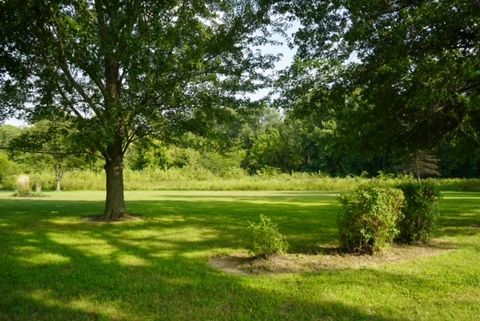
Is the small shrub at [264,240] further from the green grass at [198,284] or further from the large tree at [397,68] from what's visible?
the large tree at [397,68]

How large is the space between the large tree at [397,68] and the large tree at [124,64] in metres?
1.94

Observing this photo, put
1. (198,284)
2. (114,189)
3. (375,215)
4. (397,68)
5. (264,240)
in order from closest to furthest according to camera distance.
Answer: (198,284) < (264,240) < (375,215) < (397,68) < (114,189)

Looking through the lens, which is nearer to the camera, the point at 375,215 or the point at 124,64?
the point at 375,215

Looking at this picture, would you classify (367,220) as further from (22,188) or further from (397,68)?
(22,188)

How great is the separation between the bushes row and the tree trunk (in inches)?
302

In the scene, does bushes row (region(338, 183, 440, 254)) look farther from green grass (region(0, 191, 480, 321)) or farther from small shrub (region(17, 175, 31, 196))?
small shrub (region(17, 175, 31, 196))

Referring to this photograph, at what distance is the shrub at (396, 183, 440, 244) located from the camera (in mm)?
8945

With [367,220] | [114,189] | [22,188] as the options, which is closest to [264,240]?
[367,220]

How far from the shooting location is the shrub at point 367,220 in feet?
25.3

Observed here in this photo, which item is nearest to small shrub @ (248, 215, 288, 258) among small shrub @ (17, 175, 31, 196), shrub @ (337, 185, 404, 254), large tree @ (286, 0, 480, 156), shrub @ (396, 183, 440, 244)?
shrub @ (337, 185, 404, 254)

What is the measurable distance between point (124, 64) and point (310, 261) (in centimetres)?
743

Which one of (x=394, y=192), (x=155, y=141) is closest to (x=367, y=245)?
(x=394, y=192)

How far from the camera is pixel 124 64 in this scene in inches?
478

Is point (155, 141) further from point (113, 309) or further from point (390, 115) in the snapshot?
point (113, 309)
